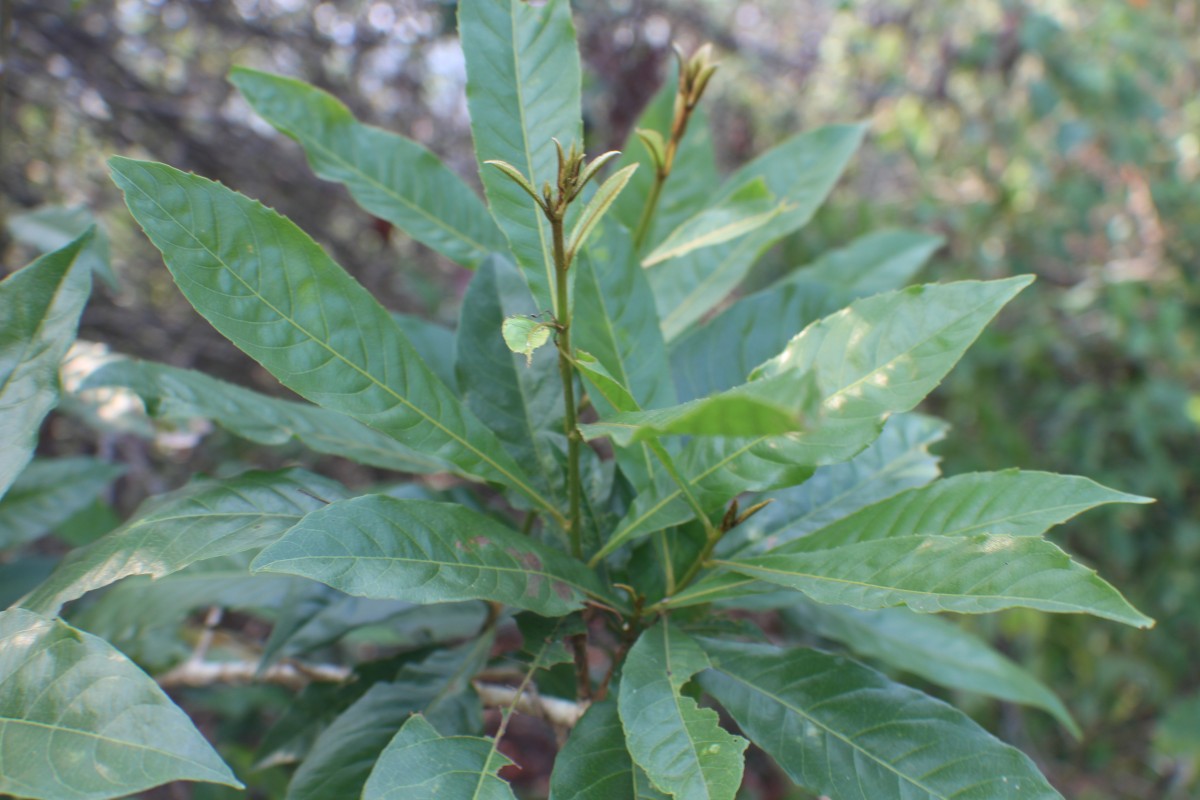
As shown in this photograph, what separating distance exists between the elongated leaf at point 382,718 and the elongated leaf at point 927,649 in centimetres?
48

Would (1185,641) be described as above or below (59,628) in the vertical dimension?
below

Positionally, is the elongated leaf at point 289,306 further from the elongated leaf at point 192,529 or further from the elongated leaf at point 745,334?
the elongated leaf at point 745,334

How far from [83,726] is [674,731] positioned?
454 mm

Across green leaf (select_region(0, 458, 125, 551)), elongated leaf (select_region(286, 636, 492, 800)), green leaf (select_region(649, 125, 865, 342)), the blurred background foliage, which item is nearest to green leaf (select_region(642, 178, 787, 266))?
green leaf (select_region(649, 125, 865, 342))

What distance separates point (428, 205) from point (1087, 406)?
9.67 feet

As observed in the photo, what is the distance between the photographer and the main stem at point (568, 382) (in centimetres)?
67

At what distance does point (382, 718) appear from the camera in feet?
3.03

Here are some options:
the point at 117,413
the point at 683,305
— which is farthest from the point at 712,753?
the point at 117,413

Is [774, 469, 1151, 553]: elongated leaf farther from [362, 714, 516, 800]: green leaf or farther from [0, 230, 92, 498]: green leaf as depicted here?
[0, 230, 92, 498]: green leaf

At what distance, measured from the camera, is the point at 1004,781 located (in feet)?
2.35

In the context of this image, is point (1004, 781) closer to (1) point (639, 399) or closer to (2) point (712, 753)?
(2) point (712, 753)

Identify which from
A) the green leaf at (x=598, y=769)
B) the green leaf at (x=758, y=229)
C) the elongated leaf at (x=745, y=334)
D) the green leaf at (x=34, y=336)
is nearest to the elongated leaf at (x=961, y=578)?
the green leaf at (x=598, y=769)

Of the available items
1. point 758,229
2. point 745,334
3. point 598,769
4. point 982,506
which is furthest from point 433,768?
point 758,229

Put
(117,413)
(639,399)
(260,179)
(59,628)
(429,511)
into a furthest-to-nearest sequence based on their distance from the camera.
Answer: (260,179)
(117,413)
(639,399)
(429,511)
(59,628)
